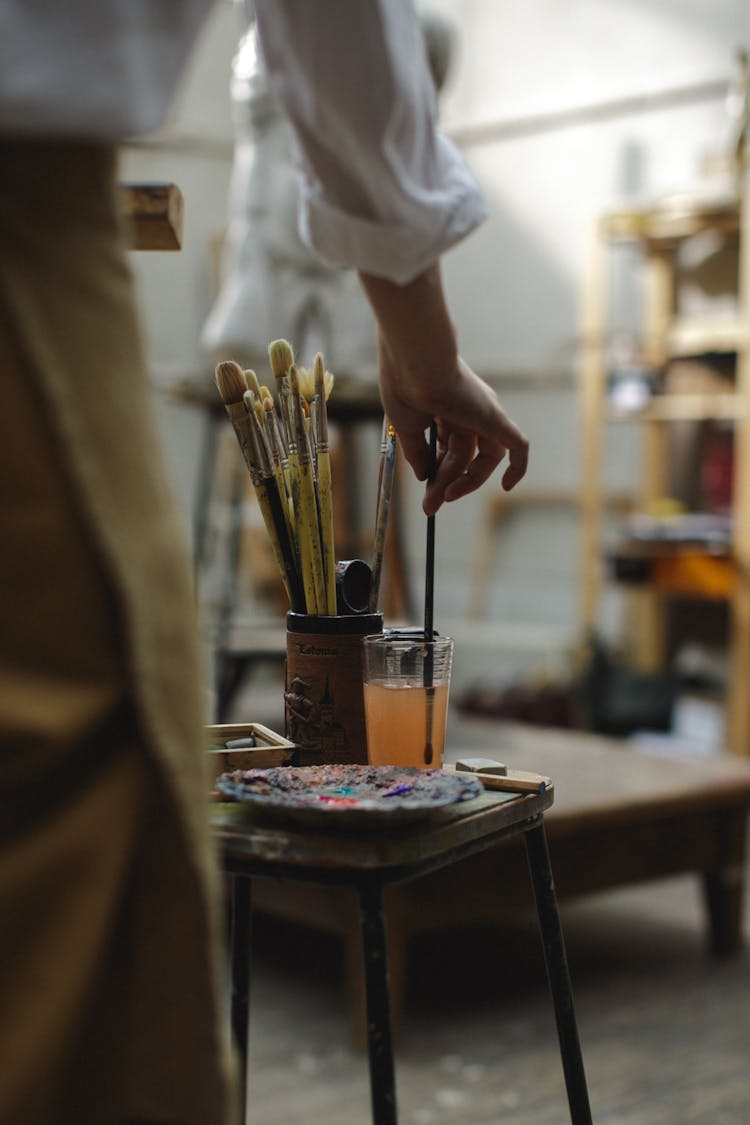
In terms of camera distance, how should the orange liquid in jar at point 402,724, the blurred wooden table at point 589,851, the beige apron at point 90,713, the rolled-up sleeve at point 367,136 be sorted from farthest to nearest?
the blurred wooden table at point 589,851, the orange liquid in jar at point 402,724, the rolled-up sleeve at point 367,136, the beige apron at point 90,713

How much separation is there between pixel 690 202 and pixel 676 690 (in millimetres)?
1399

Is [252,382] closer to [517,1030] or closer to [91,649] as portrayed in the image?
[91,649]

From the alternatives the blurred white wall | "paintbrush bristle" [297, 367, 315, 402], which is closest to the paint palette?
"paintbrush bristle" [297, 367, 315, 402]

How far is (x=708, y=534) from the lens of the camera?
3643 mm

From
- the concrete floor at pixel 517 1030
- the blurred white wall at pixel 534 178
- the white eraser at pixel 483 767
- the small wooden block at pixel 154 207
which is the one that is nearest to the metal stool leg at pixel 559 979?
the white eraser at pixel 483 767

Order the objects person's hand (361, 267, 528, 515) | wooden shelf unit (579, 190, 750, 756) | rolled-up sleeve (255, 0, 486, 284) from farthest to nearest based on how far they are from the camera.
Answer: wooden shelf unit (579, 190, 750, 756)
person's hand (361, 267, 528, 515)
rolled-up sleeve (255, 0, 486, 284)

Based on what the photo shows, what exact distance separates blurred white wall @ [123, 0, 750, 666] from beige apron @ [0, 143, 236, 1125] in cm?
434

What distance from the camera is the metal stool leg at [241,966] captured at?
36.7 inches

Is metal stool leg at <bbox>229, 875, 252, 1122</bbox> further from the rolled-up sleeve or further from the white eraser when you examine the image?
the rolled-up sleeve

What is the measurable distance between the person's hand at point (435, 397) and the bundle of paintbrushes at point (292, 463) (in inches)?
2.5

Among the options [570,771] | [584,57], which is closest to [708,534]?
[570,771]

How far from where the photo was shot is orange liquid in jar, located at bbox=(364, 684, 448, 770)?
34.7 inches

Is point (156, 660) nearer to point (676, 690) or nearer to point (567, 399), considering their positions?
point (676, 690)

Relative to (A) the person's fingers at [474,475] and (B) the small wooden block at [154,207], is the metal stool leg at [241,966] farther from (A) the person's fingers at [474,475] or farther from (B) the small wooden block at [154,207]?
(B) the small wooden block at [154,207]
